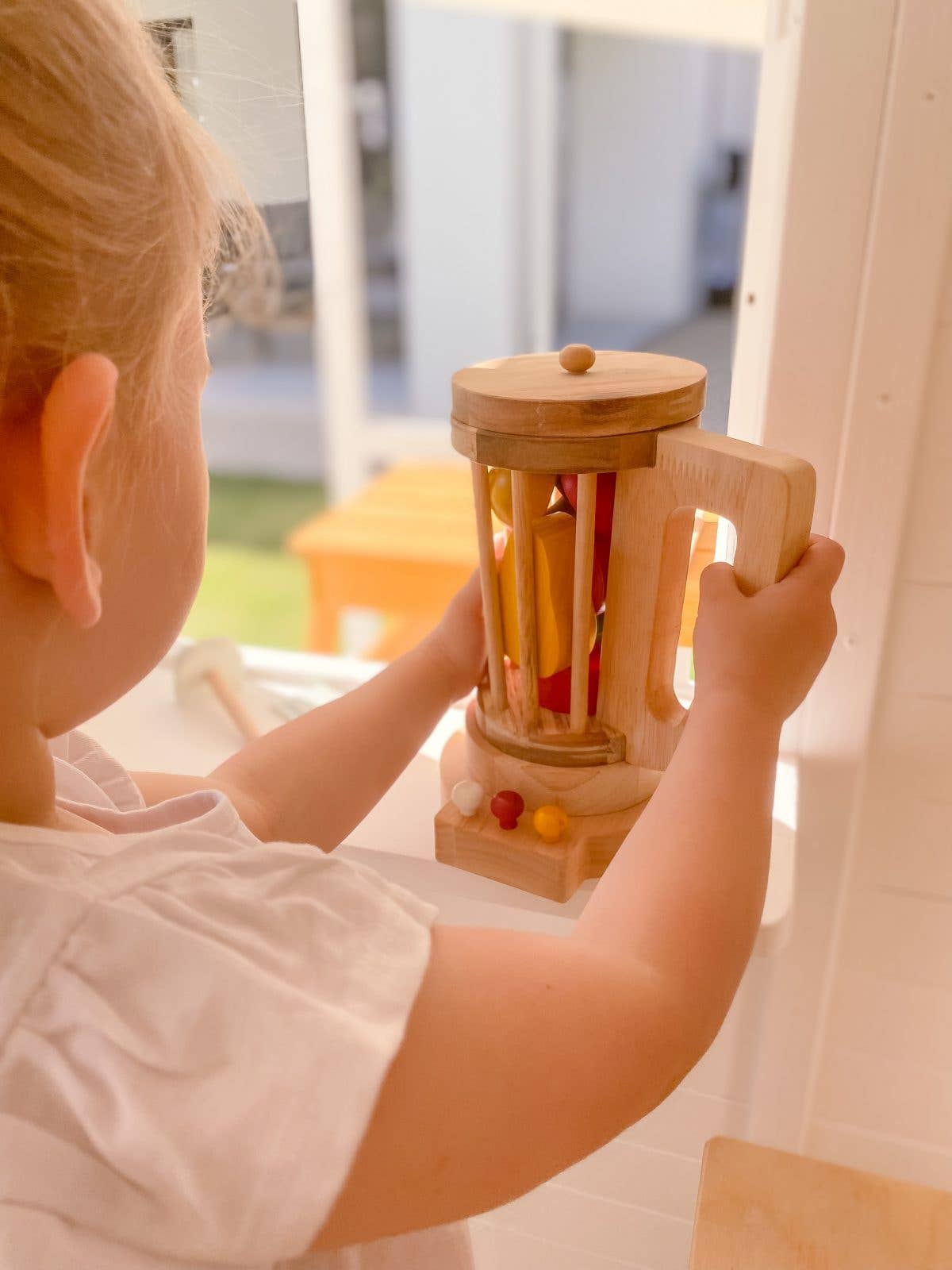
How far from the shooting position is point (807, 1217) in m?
0.66

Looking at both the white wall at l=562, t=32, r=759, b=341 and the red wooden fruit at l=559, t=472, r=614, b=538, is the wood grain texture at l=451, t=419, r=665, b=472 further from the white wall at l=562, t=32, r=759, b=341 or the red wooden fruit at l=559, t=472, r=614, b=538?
the white wall at l=562, t=32, r=759, b=341

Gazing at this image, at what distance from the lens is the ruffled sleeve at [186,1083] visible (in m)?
0.34

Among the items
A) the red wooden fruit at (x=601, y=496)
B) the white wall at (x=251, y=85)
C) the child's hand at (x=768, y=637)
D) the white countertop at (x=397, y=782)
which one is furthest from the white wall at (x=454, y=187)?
the child's hand at (x=768, y=637)

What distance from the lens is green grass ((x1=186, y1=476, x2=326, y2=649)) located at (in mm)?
2734

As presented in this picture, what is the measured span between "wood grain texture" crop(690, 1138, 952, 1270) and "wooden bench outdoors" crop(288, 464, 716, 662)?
1.04m

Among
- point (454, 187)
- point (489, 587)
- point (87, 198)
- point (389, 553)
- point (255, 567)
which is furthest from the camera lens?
point (255, 567)

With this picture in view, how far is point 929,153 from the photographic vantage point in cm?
57

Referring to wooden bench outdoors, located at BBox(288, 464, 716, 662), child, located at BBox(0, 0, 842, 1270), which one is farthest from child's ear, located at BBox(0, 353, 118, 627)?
wooden bench outdoors, located at BBox(288, 464, 716, 662)

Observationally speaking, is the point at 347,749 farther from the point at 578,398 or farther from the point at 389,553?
the point at 389,553

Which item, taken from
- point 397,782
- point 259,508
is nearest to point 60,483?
point 397,782

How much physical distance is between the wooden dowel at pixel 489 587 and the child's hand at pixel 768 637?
0.13m

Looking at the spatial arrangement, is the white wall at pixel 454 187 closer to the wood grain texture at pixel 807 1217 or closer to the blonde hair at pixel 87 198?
the wood grain texture at pixel 807 1217

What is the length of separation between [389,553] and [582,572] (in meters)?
1.25

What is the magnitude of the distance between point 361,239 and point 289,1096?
3420mm
